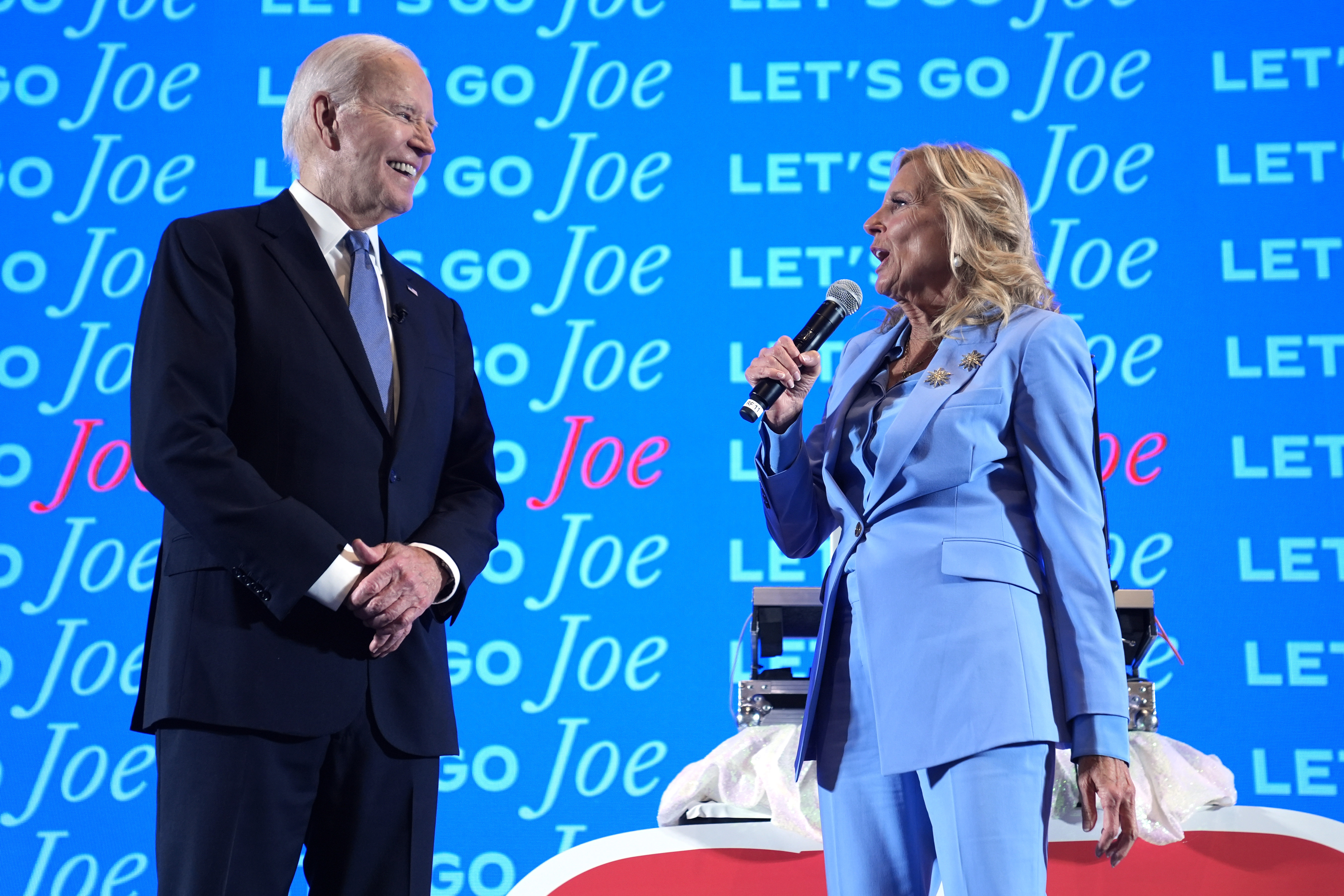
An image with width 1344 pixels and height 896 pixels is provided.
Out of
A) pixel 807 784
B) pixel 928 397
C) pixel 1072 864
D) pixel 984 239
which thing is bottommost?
pixel 1072 864

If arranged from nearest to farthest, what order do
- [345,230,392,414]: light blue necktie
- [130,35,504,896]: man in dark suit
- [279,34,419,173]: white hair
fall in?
[130,35,504,896]: man in dark suit → [345,230,392,414]: light blue necktie → [279,34,419,173]: white hair

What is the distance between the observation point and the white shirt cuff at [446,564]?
1.59 m

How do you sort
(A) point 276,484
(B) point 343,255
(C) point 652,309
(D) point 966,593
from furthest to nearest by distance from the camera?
(C) point 652,309 → (B) point 343,255 → (A) point 276,484 → (D) point 966,593

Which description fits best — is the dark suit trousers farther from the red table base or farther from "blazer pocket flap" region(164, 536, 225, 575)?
the red table base

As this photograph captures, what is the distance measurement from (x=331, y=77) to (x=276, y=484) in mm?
651

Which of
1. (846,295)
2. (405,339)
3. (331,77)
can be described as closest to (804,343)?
(846,295)

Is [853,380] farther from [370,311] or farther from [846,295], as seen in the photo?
[370,311]

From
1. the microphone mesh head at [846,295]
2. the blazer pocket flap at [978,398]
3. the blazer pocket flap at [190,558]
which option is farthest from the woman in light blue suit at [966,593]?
the blazer pocket flap at [190,558]

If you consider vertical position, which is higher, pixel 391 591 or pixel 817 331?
pixel 817 331

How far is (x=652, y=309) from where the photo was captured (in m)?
3.50

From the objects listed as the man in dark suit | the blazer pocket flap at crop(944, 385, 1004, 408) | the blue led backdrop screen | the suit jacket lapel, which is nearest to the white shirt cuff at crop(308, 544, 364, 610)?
the man in dark suit

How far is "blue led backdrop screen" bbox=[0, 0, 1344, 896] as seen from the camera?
327 cm

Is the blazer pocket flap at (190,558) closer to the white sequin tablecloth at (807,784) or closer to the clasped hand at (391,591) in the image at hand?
the clasped hand at (391,591)

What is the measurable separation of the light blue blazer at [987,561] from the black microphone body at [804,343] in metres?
0.16
